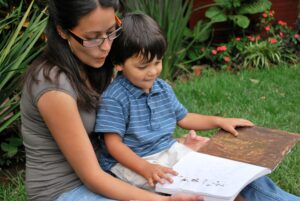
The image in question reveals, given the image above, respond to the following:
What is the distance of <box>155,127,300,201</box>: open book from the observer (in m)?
2.00

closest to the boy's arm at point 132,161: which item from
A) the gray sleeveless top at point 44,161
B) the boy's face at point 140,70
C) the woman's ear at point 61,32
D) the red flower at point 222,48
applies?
the gray sleeveless top at point 44,161

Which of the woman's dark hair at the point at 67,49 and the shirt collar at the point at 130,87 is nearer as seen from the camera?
the woman's dark hair at the point at 67,49

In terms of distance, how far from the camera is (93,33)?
210 cm

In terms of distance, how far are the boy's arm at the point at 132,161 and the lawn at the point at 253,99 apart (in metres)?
1.16

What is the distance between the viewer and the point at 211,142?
2.43 m

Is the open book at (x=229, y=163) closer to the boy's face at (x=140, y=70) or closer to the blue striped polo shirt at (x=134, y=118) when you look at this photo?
the blue striped polo shirt at (x=134, y=118)

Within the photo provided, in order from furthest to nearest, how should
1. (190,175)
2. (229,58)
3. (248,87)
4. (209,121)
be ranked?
(229,58) < (248,87) < (209,121) < (190,175)

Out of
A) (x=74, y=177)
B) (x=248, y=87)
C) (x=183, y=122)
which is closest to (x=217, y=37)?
(x=248, y=87)

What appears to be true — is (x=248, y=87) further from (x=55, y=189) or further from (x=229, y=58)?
(x=55, y=189)

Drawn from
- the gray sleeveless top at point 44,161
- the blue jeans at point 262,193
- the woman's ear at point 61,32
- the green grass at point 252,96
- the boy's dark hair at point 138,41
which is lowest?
the green grass at point 252,96

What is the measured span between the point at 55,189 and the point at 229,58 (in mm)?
4294

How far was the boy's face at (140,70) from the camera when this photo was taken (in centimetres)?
230

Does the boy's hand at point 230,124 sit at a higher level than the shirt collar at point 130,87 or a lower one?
lower

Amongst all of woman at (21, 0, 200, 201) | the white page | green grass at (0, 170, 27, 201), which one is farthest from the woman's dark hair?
green grass at (0, 170, 27, 201)
